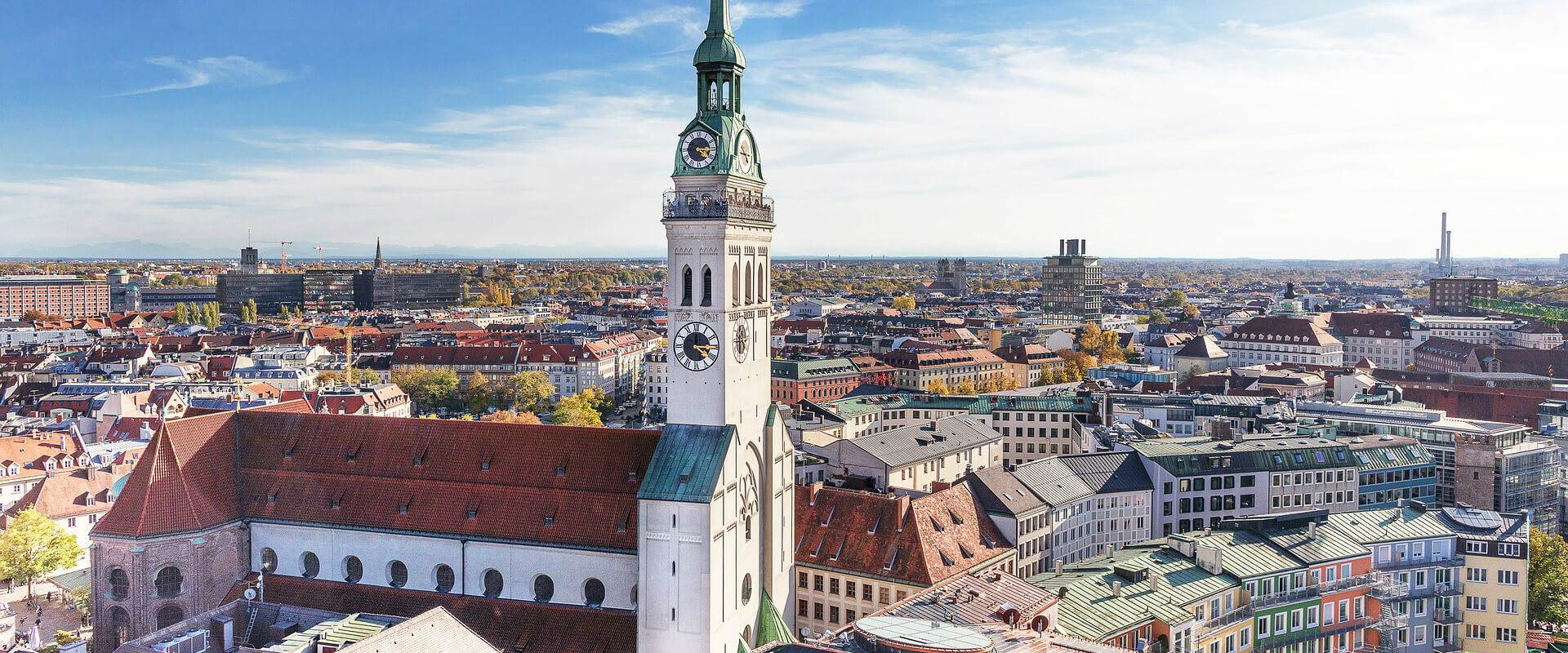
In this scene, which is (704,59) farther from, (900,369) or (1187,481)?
(900,369)

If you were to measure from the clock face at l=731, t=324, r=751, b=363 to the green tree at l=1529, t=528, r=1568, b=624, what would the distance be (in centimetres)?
5991

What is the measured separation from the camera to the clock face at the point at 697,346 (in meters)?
53.3

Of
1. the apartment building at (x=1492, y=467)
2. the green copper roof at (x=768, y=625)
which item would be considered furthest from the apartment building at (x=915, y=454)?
the apartment building at (x=1492, y=467)

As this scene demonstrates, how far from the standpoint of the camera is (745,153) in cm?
5556

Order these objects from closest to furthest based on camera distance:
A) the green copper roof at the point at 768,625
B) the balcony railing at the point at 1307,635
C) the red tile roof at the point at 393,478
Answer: the red tile roof at the point at 393,478
the green copper roof at the point at 768,625
the balcony railing at the point at 1307,635

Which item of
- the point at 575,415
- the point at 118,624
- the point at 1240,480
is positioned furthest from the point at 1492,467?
the point at 118,624

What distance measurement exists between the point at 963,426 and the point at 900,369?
69.2m

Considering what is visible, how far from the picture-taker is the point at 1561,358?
537 ft

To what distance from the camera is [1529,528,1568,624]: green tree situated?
81125 millimetres

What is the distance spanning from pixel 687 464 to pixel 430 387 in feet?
406

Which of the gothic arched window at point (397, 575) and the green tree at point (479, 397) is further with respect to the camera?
the green tree at point (479, 397)

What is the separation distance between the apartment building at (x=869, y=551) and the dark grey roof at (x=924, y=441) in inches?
877

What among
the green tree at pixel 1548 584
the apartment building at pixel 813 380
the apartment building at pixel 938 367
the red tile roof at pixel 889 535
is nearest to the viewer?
the red tile roof at pixel 889 535

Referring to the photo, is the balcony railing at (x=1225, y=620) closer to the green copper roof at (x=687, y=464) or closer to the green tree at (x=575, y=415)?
the green copper roof at (x=687, y=464)
